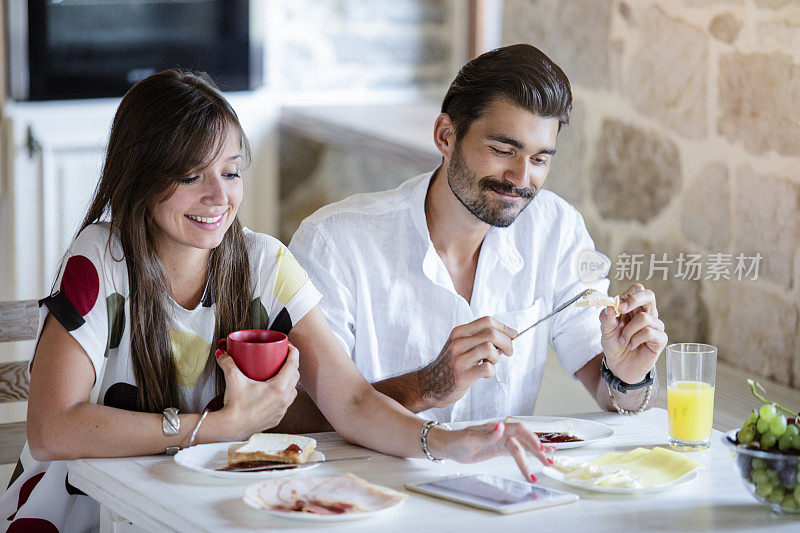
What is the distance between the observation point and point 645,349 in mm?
1707

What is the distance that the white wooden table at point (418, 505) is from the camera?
1210mm

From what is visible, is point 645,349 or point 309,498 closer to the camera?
point 309,498

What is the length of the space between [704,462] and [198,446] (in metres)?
0.67

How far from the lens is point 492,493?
1.30m

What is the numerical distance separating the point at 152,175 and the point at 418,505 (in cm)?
62

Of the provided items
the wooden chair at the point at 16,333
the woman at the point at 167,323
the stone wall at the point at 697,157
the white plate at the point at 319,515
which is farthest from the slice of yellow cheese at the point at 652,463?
the wooden chair at the point at 16,333

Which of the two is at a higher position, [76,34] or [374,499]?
[76,34]

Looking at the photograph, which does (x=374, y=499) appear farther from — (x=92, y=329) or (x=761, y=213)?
(x=761, y=213)

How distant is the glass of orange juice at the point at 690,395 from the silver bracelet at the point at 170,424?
67cm

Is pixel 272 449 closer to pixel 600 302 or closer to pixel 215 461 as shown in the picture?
pixel 215 461

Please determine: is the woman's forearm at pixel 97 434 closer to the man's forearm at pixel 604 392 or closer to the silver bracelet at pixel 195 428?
the silver bracelet at pixel 195 428

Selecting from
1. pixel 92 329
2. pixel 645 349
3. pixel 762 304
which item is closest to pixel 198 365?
pixel 92 329

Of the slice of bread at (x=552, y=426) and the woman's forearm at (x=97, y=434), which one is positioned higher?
the woman's forearm at (x=97, y=434)

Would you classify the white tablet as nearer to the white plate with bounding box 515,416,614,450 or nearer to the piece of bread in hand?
the white plate with bounding box 515,416,614,450
